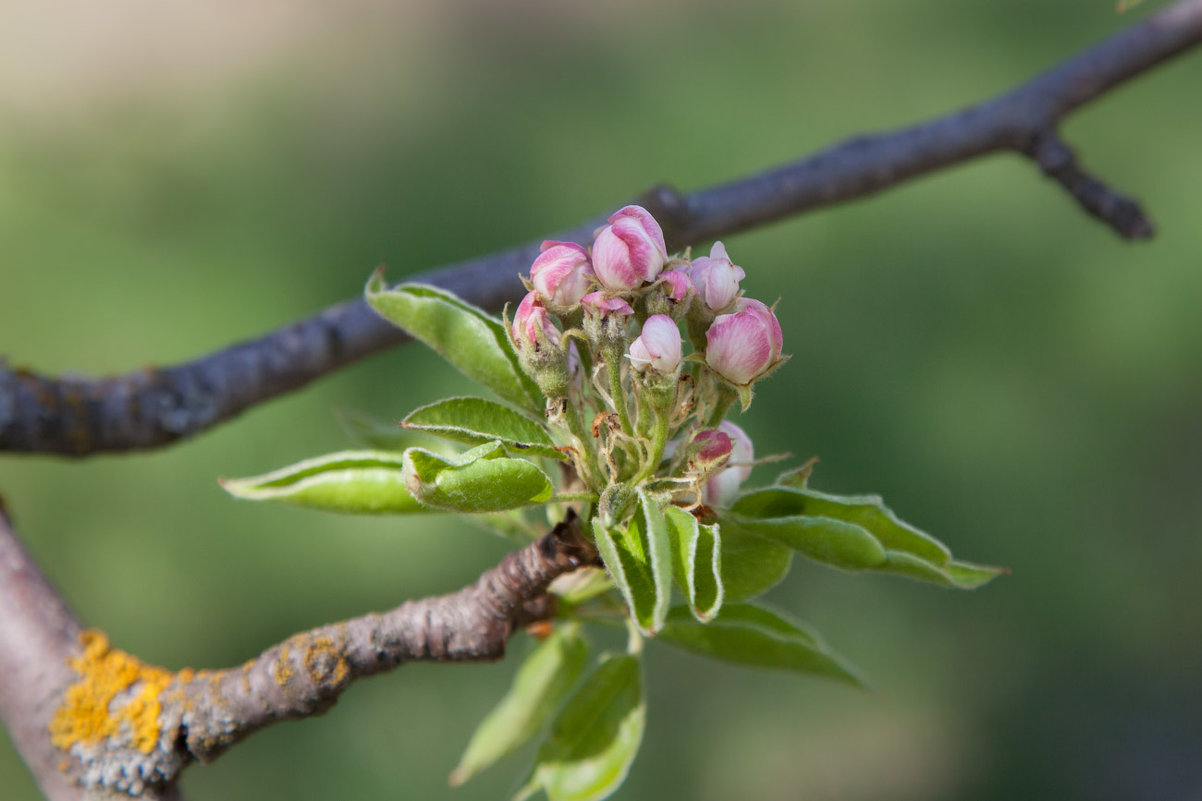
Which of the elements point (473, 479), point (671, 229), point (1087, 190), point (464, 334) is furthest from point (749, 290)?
point (473, 479)

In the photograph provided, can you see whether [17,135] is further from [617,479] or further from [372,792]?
[617,479]

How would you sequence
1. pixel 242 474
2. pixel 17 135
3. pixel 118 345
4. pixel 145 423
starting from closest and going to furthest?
pixel 145 423 < pixel 242 474 < pixel 118 345 < pixel 17 135

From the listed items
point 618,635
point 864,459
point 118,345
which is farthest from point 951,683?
point 118,345

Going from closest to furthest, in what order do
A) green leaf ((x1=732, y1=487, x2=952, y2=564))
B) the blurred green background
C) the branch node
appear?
green leaf ((x1=732, y1=487, x2=952, y2=564)) → the branch node → the blurred green background

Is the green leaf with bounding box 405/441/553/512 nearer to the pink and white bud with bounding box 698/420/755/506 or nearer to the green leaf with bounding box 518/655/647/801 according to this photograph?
the pink and white bud with bounding box 698/420/755/506

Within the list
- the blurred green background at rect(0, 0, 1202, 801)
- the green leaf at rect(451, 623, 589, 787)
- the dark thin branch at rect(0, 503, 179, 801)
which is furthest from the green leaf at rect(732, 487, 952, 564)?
the blurred green background at rect(0, 0, 1202, 801)

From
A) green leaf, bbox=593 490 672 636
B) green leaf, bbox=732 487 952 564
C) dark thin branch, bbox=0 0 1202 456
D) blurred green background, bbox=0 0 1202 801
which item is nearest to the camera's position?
green leaf, bbox=593 490 672 636
